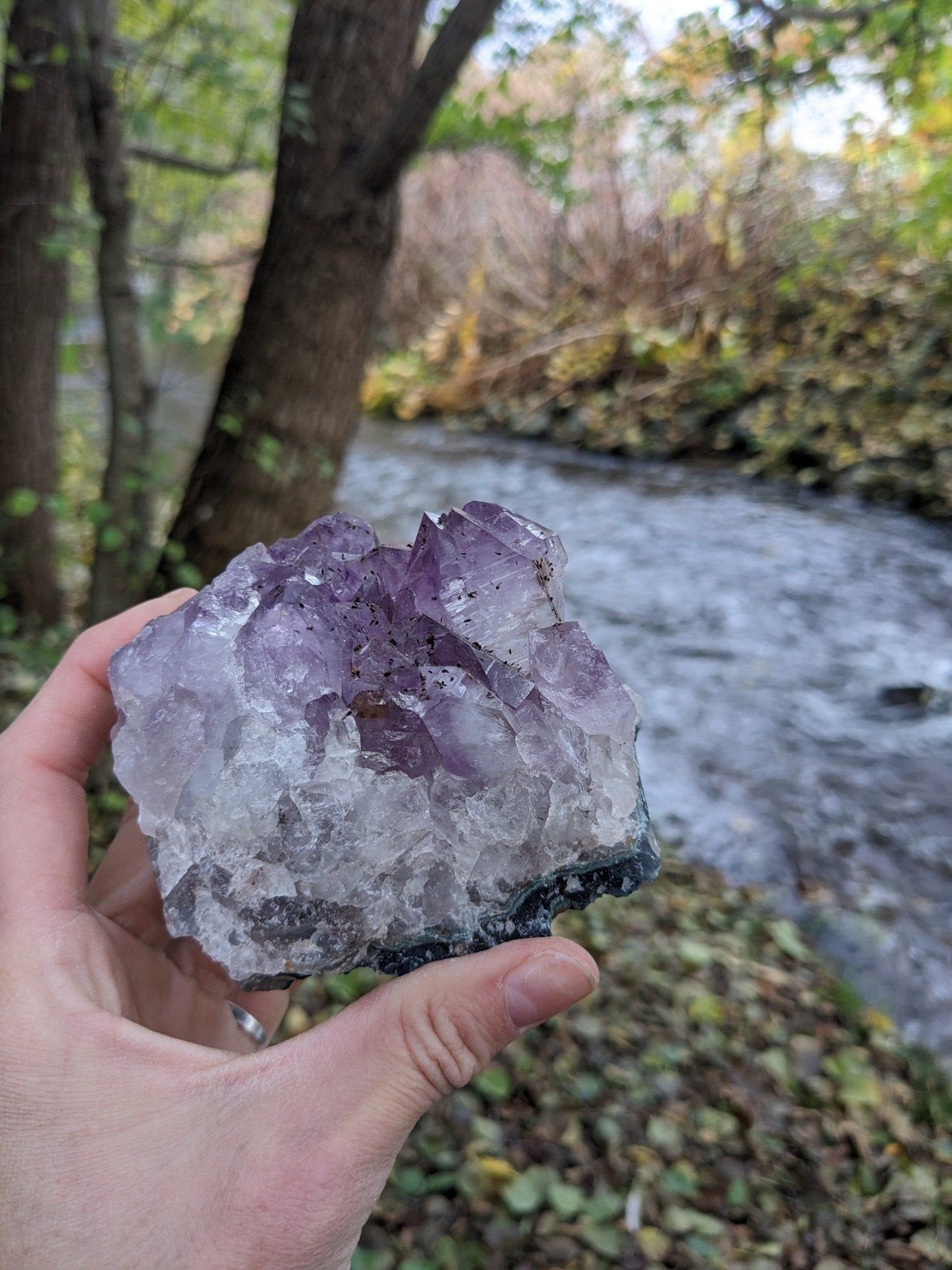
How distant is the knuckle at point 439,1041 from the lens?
1194 mm

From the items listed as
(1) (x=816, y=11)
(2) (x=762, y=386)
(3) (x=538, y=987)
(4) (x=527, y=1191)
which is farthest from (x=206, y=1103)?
(2) (x=762, y=386)

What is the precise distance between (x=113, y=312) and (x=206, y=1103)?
6.93ft

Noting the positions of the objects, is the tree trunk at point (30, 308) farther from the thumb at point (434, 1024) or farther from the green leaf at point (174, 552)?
the thumb at point (434, 1024)

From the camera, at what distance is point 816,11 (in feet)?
8.97

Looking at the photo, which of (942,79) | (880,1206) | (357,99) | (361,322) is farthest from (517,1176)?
(942,79)

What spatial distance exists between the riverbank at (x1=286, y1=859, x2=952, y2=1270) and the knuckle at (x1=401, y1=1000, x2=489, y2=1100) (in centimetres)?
115

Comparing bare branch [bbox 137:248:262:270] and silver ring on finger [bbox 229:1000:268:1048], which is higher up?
bare branch [bbox 137:248:262:270]

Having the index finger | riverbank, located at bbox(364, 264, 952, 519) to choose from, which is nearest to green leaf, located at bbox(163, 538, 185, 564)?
the index finger

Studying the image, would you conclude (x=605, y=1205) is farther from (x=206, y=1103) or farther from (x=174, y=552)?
(x=174, y=552)

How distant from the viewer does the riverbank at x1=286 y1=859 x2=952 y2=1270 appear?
2146mm

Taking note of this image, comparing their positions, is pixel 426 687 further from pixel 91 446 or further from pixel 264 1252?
pixel 91 446

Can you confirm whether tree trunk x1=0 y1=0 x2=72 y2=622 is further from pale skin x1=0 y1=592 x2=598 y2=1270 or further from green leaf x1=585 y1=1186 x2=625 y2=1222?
green leaf x1=585 y1=1186 x2=625 y2=1222

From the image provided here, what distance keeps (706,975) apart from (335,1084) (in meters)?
2.05

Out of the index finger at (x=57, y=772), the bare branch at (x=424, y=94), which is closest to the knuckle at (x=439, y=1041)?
the index finger at (x=57, y=772)
